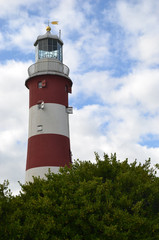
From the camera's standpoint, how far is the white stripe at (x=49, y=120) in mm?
33625

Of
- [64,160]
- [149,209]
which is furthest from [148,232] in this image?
[64,160]

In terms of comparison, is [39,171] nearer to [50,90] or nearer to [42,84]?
[50,90]

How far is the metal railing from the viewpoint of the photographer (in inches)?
1411

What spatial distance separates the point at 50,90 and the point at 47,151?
6.08 m

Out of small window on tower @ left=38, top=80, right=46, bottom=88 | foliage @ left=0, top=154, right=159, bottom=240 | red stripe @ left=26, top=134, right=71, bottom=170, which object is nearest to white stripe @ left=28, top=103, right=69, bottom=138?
red stripe @ left=26, top=134, right=71, bottom=170

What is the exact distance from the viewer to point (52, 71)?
35531 mm

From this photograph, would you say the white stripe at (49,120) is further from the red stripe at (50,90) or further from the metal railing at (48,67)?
the metal railing at (48,67)

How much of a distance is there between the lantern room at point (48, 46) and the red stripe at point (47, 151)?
8.85 metres

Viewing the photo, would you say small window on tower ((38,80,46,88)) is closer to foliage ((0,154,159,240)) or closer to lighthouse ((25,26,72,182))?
lighthouse ((25,26,72,182))

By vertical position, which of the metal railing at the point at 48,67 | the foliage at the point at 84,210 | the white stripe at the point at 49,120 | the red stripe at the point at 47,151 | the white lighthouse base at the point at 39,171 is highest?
the metal railing at the point at 48,67

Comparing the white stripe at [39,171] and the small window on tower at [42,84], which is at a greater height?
the small window on tower at [42,84]

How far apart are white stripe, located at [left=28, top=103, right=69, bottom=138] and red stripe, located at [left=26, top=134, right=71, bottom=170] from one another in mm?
577

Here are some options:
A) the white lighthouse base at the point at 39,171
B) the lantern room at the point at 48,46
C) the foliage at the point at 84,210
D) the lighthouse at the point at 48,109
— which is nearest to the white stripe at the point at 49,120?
the lighthouse at the point at 48,109

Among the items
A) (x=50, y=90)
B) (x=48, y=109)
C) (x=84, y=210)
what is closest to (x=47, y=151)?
(x=48, y=109)
